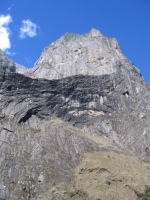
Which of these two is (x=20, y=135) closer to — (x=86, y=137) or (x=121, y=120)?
(x=86, y=137)

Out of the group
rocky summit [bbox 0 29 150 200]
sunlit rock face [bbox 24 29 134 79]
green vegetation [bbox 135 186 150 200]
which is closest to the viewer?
green vegetation [bbox 135 186 150 200]

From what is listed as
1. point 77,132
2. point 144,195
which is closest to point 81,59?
point 77,132

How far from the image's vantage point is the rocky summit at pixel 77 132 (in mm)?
94188

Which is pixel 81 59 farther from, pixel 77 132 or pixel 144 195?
pixel 144 195

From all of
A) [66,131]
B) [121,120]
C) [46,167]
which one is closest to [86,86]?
[121,120]

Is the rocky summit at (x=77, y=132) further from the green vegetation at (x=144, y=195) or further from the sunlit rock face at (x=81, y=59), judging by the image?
the sunlit rock face at (x=81, y=59)

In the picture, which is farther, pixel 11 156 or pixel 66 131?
pixel 66 131

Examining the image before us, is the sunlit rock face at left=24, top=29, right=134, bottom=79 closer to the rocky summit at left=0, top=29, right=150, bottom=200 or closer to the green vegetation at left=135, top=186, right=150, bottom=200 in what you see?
the rocky summit at left=0, top=29, right=150, bottom=200

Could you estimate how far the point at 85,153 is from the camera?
111 metres

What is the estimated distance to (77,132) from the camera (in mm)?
123062

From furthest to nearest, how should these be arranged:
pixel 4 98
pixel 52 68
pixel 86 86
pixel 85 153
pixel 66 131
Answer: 1. pixel 52 68
2. pixel 86 86
3. pixel 4 98
4. pixel 66 131
5. pixel 85 153

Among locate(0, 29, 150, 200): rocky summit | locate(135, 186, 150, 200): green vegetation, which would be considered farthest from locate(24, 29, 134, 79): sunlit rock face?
locate(135, 186, 150, 200): green vegetation

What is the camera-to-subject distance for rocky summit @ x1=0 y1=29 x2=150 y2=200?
309ft

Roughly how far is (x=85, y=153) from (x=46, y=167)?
55.9 ft
